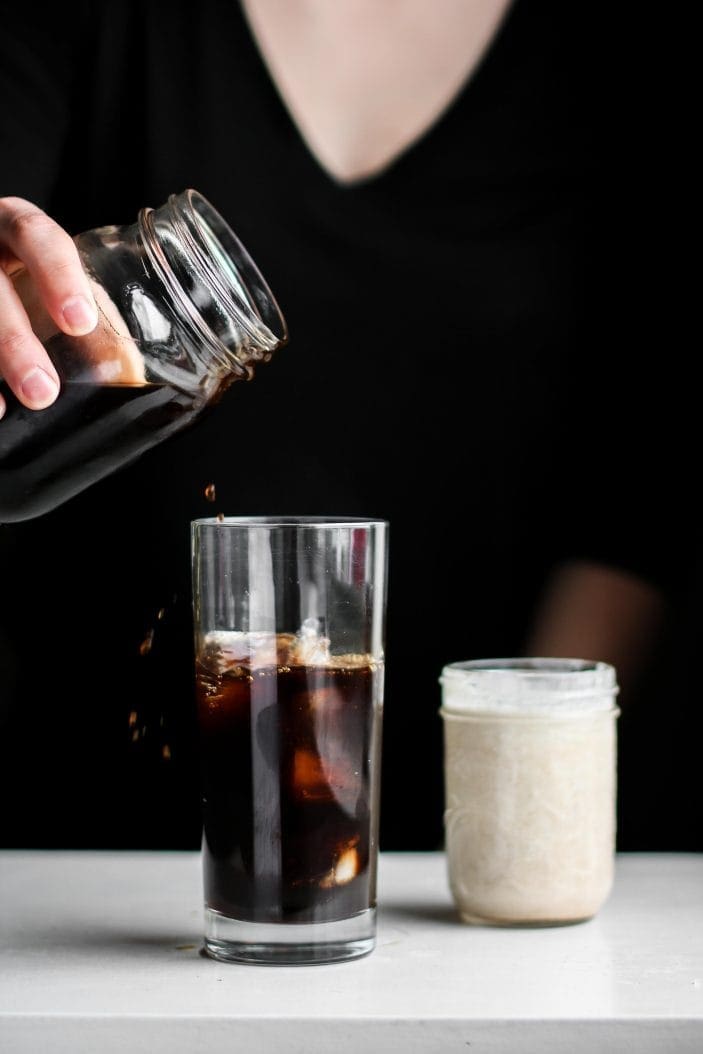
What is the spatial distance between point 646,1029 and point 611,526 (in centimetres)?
78

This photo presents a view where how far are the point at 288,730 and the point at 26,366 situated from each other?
10.4 inches

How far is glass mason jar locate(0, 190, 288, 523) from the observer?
2.50 ft

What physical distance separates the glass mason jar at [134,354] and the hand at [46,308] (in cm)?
1

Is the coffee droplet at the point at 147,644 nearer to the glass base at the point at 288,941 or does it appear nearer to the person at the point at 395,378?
the person at the point at 395,378

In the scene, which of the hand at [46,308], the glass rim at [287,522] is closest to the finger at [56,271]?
the hand at [46,308]

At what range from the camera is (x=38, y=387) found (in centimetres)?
73

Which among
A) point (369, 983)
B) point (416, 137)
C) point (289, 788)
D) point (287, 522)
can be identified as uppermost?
point (416, 137)

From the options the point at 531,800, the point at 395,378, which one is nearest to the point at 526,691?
the point at 531,800

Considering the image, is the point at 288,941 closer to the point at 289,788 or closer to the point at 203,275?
the point at 289,788

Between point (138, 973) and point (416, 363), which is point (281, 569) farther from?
point (416, 363)

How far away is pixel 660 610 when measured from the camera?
138cm

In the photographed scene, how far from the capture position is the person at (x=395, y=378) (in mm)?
1382

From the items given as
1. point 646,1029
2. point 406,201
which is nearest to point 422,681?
point 406,201

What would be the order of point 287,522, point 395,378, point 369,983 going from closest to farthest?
1. point 369,983
2. point 287,522
3. point 395,378
